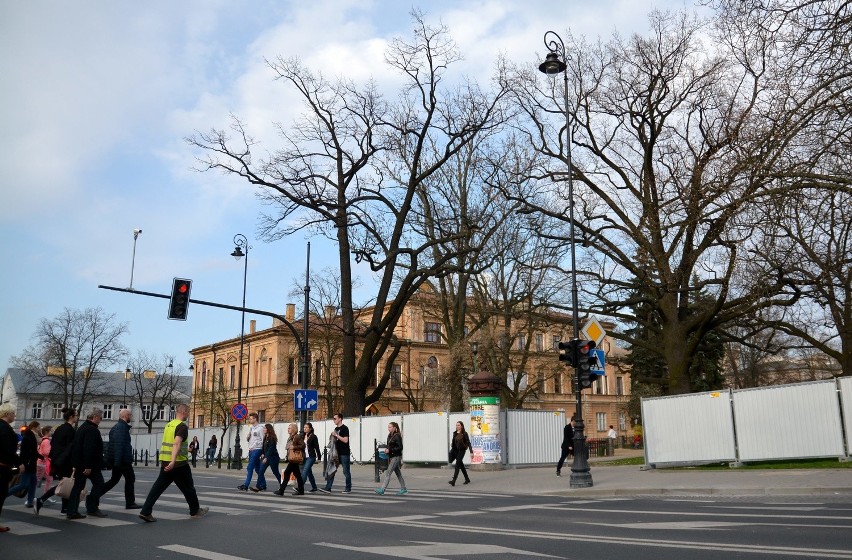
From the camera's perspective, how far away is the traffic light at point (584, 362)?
18.8 metres

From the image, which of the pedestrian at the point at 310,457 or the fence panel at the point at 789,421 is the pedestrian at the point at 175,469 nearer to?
the pedestrian at the point at 310,457

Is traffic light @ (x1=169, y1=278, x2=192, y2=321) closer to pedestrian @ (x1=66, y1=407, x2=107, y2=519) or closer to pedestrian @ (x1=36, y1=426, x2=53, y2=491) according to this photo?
pedestrian @ (x1=36, y1=426, x2=53, y2=491)

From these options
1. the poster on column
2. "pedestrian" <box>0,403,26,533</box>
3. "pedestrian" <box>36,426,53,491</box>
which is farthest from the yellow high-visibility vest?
the poster on column

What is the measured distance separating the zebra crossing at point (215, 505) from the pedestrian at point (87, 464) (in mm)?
269

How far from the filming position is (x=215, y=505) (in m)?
14.6

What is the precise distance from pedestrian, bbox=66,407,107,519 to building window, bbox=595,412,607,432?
73510 mm

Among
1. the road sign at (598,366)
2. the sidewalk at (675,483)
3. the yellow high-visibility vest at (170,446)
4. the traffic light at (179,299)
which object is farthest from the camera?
the traffic light at (179,299)

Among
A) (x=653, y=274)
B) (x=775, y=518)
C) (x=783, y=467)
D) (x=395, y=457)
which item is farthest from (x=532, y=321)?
(x=775, y=518)

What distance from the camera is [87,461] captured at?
41.2 feet

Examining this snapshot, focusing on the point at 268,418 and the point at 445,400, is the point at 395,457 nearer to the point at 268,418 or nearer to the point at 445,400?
the point at 445,400

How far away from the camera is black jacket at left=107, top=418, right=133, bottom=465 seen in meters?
14.0

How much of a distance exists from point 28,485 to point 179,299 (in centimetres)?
858

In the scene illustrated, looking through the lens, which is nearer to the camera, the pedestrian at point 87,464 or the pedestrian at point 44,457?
the pedestrian at point 87,464

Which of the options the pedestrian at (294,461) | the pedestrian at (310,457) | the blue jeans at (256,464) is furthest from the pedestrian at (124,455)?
the pedestrian at (310,457)
